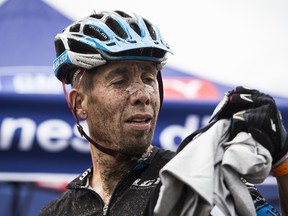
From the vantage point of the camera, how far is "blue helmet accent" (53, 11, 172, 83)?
1.96 meters

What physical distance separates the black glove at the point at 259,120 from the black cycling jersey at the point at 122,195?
439mm

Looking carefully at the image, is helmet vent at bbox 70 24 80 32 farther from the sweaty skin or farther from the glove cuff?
the glove cuff

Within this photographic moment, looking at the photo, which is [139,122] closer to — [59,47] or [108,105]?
[108,105]

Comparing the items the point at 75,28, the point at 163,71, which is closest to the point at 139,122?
the point at 75,28

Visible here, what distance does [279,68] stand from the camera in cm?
333

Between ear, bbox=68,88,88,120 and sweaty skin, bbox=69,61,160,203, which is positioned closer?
sweaty skin, bbox=69,61,160,203

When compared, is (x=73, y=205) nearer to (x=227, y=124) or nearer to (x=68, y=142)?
(x=227, y=124)

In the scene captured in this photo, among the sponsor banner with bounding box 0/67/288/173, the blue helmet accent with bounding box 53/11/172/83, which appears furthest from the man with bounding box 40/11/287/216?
the sponsor banner with bounding box 0/67/288/173

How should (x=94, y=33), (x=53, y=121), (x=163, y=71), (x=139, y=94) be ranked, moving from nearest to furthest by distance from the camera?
(x=139, y=94) < (x=94, y=33) < (x=53, y=121) < (x=163, y=71)

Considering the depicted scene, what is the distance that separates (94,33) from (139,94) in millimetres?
257

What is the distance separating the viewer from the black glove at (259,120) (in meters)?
1.55

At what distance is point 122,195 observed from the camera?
197 centimetres

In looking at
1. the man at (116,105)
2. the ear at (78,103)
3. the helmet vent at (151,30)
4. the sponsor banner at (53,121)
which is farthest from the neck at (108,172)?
the sponsor banner at (53,121)

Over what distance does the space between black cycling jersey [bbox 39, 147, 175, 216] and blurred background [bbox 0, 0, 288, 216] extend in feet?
3.54
